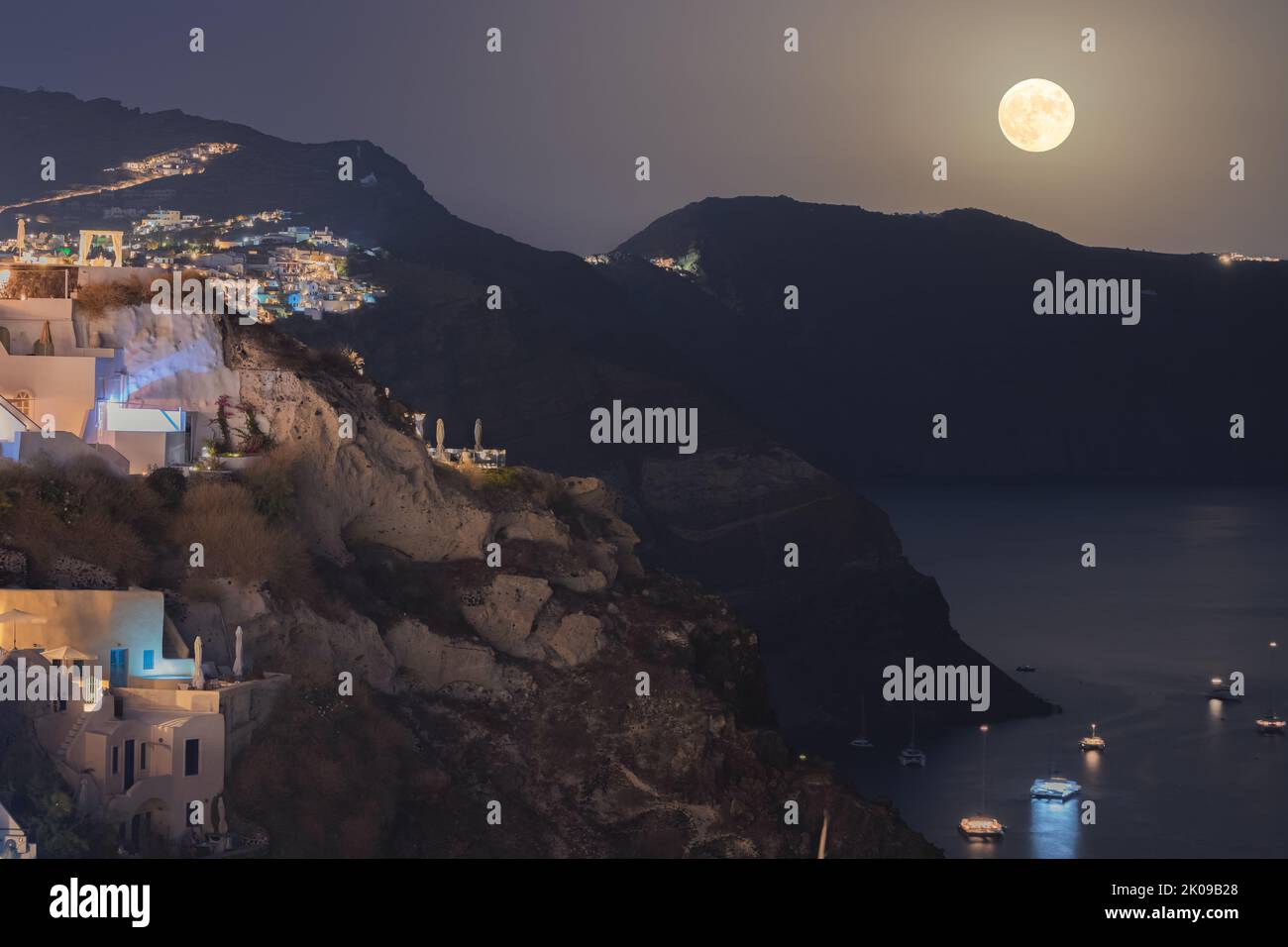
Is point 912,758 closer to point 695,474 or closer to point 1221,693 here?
point 1221,693

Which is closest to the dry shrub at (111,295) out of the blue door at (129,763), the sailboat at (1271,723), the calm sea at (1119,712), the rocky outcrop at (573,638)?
the rocky outcrop at (573,638)

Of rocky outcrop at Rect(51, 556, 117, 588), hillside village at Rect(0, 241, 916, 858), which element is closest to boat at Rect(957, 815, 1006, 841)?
hillside village at Rect(0, 241, 916, 858)

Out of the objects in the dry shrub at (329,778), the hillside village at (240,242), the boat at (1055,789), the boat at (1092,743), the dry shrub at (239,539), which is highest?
the hillside village at (240,242)

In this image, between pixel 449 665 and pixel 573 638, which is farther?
pixel 573 638

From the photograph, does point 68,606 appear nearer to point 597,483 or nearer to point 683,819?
point 683,819

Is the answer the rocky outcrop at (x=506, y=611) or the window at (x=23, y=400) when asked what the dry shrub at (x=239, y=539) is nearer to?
the window at (x=23, y=400)

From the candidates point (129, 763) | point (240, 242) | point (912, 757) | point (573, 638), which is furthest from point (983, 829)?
point (240, 242)
